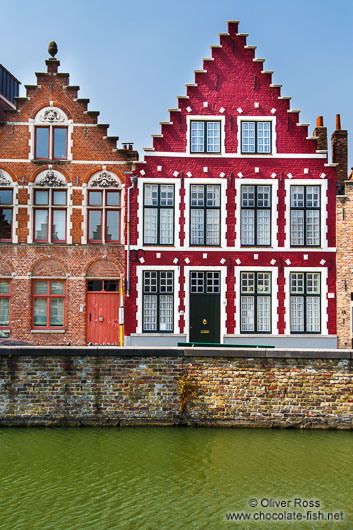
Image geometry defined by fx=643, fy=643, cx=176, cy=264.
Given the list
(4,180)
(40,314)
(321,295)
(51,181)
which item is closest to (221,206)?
(321,295)

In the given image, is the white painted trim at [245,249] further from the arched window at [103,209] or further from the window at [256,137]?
the window at [256,137]

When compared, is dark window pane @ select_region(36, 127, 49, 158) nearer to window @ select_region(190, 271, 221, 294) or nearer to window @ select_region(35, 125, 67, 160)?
window @ select_region(35, 125, 67, 160)

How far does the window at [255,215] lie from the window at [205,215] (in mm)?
946

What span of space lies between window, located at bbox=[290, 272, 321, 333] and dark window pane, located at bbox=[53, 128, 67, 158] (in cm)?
985

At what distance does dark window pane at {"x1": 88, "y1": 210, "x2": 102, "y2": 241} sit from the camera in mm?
24453

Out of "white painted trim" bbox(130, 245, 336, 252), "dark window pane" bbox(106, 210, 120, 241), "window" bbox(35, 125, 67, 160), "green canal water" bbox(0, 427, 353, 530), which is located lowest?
"green canal water" bbox(0, 427, 353, 530)

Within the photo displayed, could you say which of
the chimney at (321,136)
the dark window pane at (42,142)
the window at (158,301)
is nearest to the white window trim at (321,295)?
the window at (158,301)

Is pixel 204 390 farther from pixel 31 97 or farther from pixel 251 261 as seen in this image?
pixel 31 97

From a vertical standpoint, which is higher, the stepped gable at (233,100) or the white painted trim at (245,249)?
the stepped gable at (233,100)

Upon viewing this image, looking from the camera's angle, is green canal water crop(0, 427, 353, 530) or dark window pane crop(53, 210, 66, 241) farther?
dark window pane crop(53, 210, 66, 241)

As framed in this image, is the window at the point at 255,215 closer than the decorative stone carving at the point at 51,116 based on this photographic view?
Yes

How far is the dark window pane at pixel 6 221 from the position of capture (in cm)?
2438

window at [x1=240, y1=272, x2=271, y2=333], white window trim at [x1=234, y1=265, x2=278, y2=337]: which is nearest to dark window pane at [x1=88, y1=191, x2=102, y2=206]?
white window trim at [x1=234, y1=265, x2=278, y2=337]

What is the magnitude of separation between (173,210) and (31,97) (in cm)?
697
